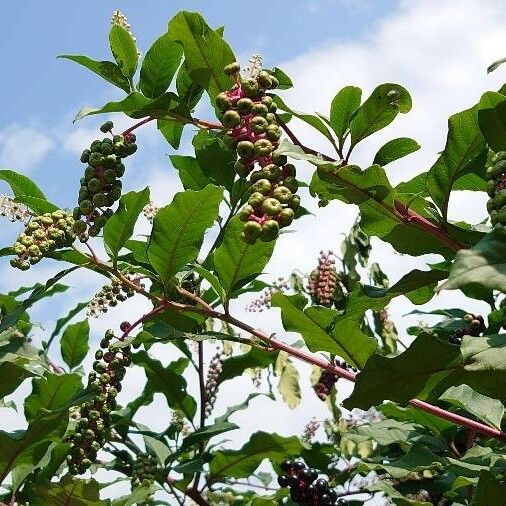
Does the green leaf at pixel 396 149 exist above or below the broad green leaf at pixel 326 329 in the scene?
above

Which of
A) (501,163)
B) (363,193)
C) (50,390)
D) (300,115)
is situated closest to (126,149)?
(300,115)

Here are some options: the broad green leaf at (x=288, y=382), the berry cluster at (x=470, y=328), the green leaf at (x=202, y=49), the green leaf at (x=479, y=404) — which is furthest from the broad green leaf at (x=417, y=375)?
the broad green leaf at (x=288, y=382)

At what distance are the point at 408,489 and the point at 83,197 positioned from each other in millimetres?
1879

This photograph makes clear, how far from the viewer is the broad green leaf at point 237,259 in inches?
89.9

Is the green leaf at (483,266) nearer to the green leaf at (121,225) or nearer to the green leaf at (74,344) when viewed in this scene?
the green leaf at (121,225)

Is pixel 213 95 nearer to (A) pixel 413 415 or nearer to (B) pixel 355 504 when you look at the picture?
(A) pixel 413 415

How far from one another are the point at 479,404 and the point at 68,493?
1.52m

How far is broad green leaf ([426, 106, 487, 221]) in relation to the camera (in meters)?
1.85

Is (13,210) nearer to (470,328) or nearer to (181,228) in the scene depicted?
(181,228)

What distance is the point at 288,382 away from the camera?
4672 mm

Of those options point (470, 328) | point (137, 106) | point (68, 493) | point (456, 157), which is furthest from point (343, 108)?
point (68, 493)

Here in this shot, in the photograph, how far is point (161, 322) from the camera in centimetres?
258

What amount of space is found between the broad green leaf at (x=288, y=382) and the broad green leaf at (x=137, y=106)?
274cm

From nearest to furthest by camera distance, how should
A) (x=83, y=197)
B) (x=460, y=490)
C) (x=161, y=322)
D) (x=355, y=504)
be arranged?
(x=83, y=197) < (x=161, y=322) < (x=460, y=490) < (x=355, y=504)
